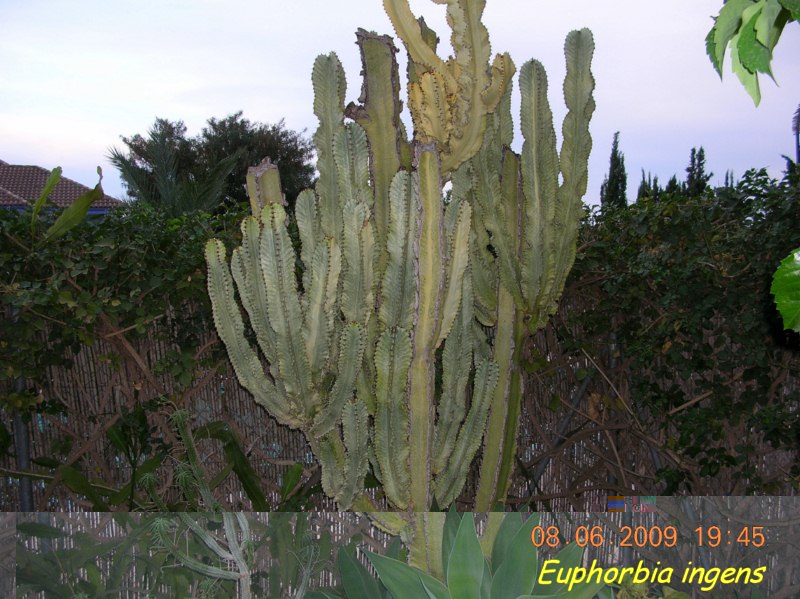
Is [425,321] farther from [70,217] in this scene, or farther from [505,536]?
[70,217]

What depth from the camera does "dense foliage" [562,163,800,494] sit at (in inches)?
164

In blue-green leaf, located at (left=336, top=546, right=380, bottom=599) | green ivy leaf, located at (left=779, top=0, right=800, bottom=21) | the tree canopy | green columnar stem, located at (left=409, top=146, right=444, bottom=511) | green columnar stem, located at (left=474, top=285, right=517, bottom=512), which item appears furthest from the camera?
the tree canopy

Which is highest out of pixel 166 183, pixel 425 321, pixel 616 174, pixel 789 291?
pixel 616 174

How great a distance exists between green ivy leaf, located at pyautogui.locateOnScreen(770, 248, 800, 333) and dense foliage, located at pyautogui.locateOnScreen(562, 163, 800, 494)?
3.21 metres

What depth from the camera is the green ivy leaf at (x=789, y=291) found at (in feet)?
3.20

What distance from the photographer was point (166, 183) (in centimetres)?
2094

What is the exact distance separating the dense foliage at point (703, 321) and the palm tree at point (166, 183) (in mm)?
15819

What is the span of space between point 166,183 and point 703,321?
18.5m

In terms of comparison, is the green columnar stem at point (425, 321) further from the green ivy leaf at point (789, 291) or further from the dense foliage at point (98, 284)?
the green ivy leaf at point (789, 291)

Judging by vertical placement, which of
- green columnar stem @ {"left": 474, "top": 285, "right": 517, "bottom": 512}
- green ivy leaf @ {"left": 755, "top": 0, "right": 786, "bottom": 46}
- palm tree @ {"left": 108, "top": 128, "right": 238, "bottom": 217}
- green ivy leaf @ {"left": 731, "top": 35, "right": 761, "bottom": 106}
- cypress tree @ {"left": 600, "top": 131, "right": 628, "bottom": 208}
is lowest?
green columnar stem @ {"left": 474, "top": 285, "right": 517, "bottom": 512}

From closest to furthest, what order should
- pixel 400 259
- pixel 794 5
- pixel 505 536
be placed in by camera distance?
pixel 794 5 < pixel 505 536 < pixel 400 259
